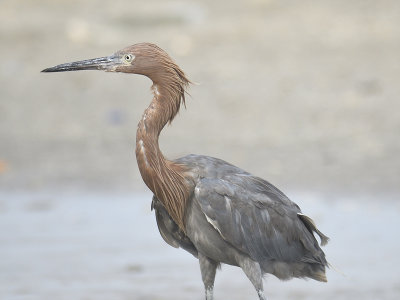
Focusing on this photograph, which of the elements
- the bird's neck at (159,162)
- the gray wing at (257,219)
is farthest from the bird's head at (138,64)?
the gray wing at (257,219)

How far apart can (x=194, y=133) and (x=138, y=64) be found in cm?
639

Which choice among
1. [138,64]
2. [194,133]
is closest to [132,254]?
[138,64]

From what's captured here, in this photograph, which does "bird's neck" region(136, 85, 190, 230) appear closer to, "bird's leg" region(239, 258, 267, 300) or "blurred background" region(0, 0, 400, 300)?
"bird's leg" region(239, 258, 267, 300)

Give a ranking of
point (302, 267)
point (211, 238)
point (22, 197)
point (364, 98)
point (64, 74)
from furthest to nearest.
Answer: point (64, 74)
point (364, 98)
point (22, 197)
point (302, 267)
point (211, 238)

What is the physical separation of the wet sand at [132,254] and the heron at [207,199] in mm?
1486

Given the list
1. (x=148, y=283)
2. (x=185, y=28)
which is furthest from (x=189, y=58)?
(x=148, y=283)

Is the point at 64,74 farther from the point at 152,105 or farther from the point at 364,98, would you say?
the point at 152,105

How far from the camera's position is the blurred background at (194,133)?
30.9 ft

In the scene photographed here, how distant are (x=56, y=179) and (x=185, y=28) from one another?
469 centimetres

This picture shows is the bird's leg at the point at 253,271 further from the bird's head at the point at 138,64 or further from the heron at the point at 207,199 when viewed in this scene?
the bird's head at the point at 138,64

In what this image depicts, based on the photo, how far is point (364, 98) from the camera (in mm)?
14047

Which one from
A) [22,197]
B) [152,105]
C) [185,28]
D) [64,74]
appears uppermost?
[185,28]

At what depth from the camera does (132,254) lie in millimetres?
9883

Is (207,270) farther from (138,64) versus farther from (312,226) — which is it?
(138,64)
